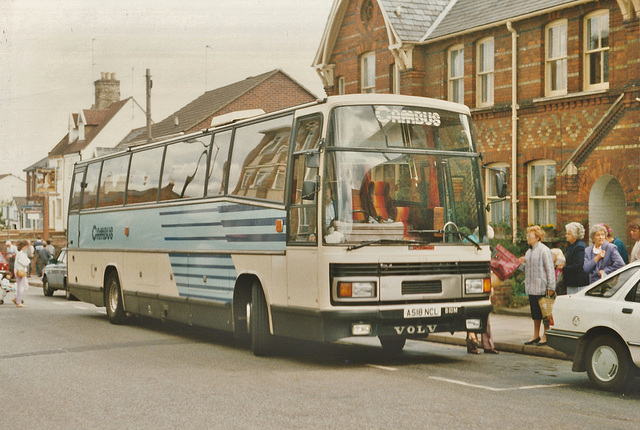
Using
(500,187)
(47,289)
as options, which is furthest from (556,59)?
(47,289)

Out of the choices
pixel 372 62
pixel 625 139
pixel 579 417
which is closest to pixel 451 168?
pixel 579 417

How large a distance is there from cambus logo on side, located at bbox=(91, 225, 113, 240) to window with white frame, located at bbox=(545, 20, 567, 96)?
11.8 metres

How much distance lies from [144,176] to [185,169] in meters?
1.97

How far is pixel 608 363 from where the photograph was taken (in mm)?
9406

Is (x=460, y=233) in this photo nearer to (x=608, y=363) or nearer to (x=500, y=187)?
(x=500, y=187)

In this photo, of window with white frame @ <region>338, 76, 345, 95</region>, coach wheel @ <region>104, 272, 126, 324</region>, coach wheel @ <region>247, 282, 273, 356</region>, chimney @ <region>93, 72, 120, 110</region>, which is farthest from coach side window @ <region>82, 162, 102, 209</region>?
chimney @ <region>93, 72, 120, 110</region>

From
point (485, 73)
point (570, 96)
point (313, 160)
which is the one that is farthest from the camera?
point (485, 73)

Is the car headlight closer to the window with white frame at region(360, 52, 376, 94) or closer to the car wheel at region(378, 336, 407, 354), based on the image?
the car wheel at region(378, 336, 407, 354)

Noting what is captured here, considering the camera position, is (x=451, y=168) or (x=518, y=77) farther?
(x=518, y=77)

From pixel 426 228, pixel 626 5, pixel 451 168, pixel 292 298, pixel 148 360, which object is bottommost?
pixel 148 360

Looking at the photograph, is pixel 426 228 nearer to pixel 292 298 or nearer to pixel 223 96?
pixel 292 298

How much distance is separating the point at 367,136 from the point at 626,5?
1190cm

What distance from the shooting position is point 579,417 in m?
7.88

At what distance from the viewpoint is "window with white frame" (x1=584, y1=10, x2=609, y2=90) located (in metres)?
21.3
